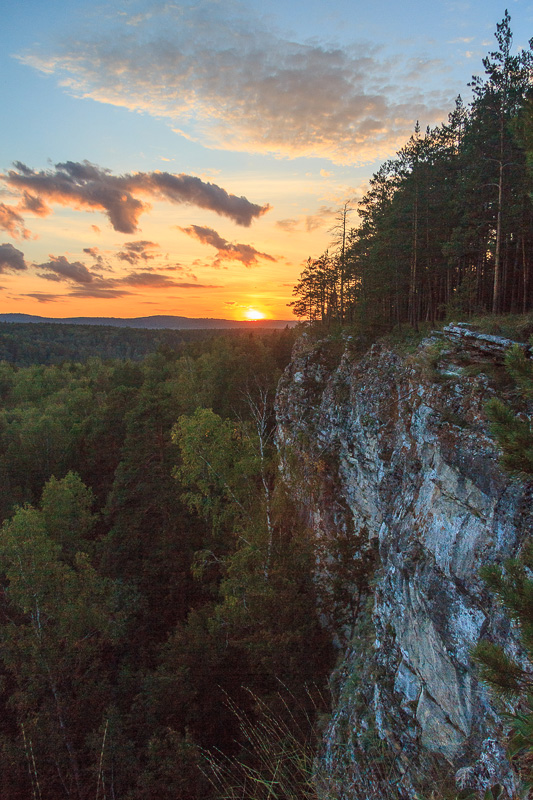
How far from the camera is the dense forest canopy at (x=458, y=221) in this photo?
42.8 feet

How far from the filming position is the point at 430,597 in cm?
694

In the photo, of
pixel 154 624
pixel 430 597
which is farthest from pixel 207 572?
pixel 430 597

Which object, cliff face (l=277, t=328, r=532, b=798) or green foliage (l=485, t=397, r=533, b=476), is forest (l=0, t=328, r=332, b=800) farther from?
green foliage (l=485, t=397, r=533, b=476)

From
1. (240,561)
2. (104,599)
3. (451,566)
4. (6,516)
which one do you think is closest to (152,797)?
(240,561)

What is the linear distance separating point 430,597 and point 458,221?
55.8ft

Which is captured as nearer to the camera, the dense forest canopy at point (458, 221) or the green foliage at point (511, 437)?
the green foliage at point (511, 437)

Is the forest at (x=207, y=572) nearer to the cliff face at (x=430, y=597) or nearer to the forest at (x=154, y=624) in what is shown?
the forest at (x=154, y=624)

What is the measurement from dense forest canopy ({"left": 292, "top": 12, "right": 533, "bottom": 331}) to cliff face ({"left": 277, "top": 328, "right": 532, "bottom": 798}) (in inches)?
242

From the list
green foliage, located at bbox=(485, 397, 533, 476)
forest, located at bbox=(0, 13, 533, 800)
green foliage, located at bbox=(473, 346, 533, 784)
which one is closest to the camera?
green foliage, located at bbox=(473, 346, 533, 784)

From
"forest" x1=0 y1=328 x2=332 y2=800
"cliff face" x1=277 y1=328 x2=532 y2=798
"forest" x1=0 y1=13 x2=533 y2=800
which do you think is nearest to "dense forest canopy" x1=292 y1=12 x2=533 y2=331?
"forest" x1=0 y1=13 x2=533 y2=800

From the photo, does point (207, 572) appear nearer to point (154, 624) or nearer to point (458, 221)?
point (154, 624)

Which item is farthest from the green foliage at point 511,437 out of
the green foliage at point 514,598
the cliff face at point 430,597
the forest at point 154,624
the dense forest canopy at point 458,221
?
the dense forest canopy at point 458,221

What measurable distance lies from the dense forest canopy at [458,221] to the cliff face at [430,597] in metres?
6.16

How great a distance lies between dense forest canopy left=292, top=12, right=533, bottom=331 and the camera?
13.0 m
